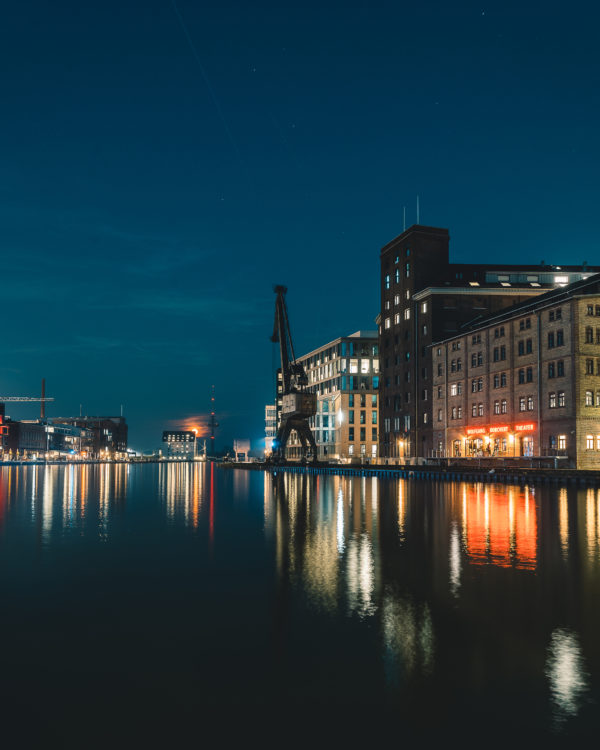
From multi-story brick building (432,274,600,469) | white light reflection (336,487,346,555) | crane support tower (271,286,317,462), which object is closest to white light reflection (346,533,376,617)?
white light reflection (336,487,346,555)

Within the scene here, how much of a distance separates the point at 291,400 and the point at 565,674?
10397cm

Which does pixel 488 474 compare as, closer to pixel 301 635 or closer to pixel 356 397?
pixel 301 635

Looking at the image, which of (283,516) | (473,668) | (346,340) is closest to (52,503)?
(283,516)

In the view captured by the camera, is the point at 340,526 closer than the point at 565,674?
No

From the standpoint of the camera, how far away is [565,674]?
32.8ft

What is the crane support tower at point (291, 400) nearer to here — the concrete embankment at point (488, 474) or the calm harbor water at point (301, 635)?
the concrete embankment at point (488, 474)

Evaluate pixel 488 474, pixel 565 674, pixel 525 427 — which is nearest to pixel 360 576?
pixel 565 674

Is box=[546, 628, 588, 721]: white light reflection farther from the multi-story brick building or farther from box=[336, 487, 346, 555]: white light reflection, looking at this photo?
the multi-story brick building

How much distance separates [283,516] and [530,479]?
36.8 meters

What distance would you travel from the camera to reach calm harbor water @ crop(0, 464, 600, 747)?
859cm

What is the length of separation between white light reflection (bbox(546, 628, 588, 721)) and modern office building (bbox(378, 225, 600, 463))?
90.2 m

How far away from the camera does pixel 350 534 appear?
1019 inches

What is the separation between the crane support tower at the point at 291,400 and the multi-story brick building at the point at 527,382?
2282cm

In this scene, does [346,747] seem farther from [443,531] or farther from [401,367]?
[401,367]
